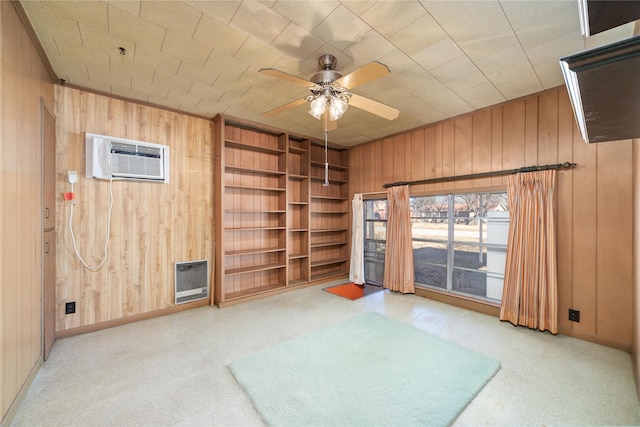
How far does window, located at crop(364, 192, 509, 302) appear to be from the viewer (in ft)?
11.7

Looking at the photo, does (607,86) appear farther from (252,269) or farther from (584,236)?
(252,269)

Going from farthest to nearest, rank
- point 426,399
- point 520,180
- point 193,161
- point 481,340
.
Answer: point 193,161
point 520,180
point 481,340
point 426,399

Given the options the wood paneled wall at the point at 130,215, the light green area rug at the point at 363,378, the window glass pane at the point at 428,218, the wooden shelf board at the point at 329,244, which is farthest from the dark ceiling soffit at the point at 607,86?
the wooden shelf board at the point at 329,244

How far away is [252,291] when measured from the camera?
13.7 ft

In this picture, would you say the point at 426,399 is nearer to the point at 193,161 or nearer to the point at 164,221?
the point at 164,221

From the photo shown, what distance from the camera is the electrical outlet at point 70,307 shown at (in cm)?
285

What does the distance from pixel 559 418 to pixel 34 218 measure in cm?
413

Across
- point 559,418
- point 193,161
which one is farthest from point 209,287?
point 559,418

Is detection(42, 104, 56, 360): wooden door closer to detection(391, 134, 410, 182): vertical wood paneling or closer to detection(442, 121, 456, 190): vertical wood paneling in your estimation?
detection(391, 134, 410, 182): vertical wood paneling

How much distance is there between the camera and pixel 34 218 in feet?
6.97

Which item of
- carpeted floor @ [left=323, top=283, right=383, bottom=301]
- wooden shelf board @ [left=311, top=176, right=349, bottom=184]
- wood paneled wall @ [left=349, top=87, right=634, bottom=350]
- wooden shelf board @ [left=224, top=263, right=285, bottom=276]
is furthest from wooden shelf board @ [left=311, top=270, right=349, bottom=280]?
wood paneled wall @ [left=349, top=87, right=634, bottom=350]

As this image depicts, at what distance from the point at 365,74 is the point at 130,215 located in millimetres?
3146

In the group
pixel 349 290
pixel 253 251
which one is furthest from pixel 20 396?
pixel 349 290

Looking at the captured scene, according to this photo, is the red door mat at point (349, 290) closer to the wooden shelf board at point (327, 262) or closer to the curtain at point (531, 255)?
the wooden shelf board at point (327, 262)
